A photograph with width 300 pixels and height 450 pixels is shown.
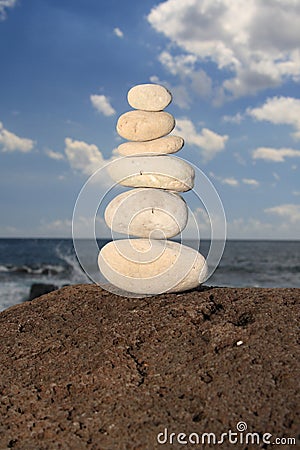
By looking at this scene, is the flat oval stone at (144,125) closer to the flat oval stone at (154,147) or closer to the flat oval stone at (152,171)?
the flat oval stone at (154,147)

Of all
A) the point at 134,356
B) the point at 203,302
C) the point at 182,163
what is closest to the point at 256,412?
the point at 134,356

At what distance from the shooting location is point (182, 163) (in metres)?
6.90

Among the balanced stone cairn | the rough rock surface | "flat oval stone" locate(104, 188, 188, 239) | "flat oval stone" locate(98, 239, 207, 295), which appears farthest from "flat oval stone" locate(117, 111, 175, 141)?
the rough rock surface

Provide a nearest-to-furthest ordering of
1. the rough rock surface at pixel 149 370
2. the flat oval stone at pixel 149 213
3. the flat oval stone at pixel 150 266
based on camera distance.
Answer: the rough rock surface at pixel 149 370
the flat oval stone at pixel 150 266
the flat oval stone at pixel 149 213

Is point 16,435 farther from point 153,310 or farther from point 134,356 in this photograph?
point 153,310

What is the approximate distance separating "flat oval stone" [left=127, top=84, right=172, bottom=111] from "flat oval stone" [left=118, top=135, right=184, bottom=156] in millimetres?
420

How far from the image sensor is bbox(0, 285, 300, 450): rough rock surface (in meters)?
4.38

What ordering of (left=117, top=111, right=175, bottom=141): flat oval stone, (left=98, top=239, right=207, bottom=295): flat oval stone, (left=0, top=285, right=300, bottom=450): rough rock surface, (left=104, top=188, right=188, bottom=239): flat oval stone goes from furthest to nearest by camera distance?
(left=117, top=111, right=175, bottom=141): flat oval stone < (left=104, top=188, right=188, bottom=239): flat oval stone < (left=98, top=239, right=207, bottom=295): flat oval stone < (left=0, top=285, right=300, bottom=450): rough rock surface

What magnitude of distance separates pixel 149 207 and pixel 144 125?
106 centimetres

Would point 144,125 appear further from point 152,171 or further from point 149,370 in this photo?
point 149,370

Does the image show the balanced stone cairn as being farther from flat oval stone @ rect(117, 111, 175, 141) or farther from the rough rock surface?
the rough rock surface

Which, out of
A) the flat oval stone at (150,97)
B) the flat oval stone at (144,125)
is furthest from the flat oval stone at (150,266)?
the flat oval stone at (150,97)

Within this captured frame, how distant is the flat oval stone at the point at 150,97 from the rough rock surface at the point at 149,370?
2428 mm

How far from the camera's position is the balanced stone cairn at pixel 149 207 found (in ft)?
21.5
